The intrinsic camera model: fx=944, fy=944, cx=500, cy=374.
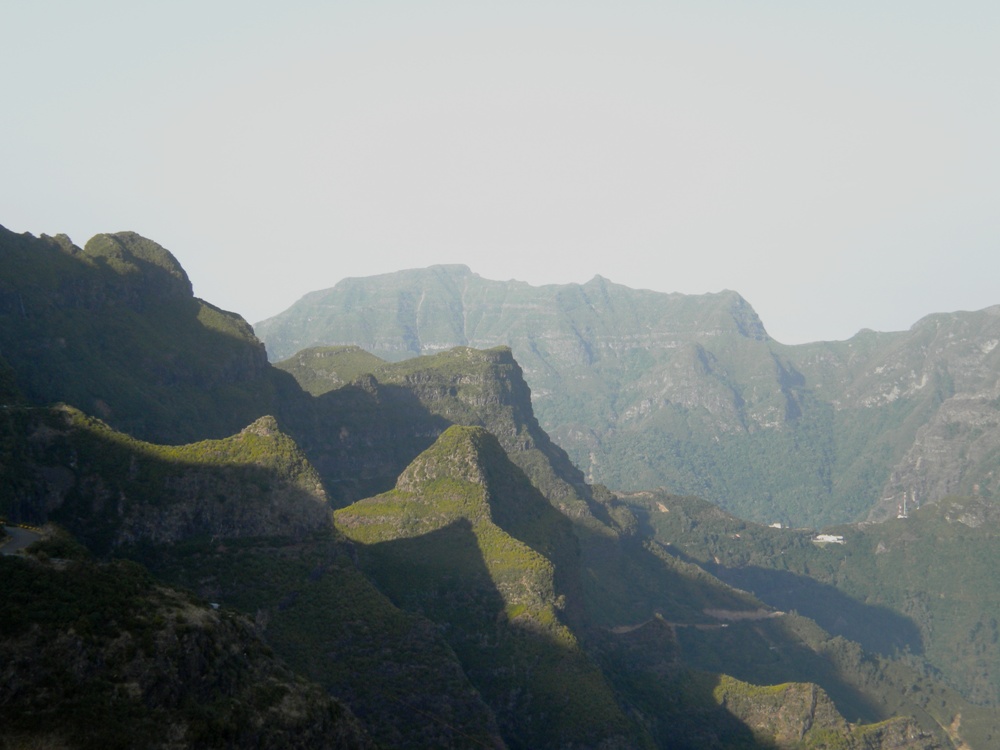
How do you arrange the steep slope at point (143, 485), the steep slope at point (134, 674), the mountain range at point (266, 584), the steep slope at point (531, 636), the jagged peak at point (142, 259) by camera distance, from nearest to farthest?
the steep slope at point (134, 674) < the mountain range at point (266, 584) < the steep slope at point (143, 485) < the steep slope at point (531, 636) < the jagged peak at point (142, 259)

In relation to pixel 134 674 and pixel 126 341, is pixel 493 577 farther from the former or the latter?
pixel 126 341

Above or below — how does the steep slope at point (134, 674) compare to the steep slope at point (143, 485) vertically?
below

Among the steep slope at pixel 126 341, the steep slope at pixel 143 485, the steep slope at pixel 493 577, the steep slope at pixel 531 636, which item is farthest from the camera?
the steep slope at pixel 126 341

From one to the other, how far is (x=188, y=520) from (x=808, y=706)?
7690cm

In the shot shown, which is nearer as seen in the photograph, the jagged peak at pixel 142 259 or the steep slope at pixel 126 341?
the steep slope at pixel 126 341

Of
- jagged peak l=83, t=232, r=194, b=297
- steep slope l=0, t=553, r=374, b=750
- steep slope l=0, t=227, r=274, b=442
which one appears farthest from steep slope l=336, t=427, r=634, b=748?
jagged peak l=83, t=232, r=194, b=297

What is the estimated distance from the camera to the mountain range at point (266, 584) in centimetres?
5228

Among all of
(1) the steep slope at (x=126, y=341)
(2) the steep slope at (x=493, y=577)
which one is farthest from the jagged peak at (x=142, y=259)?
(2) the steep slope at (x=493, y=577)

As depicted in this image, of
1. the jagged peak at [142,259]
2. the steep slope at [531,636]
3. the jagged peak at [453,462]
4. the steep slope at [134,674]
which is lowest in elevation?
the steep slope at [531,636]

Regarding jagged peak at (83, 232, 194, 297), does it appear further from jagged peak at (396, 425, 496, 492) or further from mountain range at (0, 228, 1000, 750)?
jagged peak at (396, 425, 496, 492)

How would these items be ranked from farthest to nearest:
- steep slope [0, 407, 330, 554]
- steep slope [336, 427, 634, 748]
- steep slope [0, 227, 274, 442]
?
1. steep slope [0, 227, 274, 442]
2. steep slope [336, 427, 634, 748]
3. steep slope [0, 407, 330, 554]

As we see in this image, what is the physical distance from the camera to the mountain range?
52281mm

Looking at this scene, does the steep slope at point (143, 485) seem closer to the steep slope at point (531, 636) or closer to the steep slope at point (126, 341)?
the steep slope at point (531, 636)

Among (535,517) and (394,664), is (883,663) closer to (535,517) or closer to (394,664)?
(535,517)
